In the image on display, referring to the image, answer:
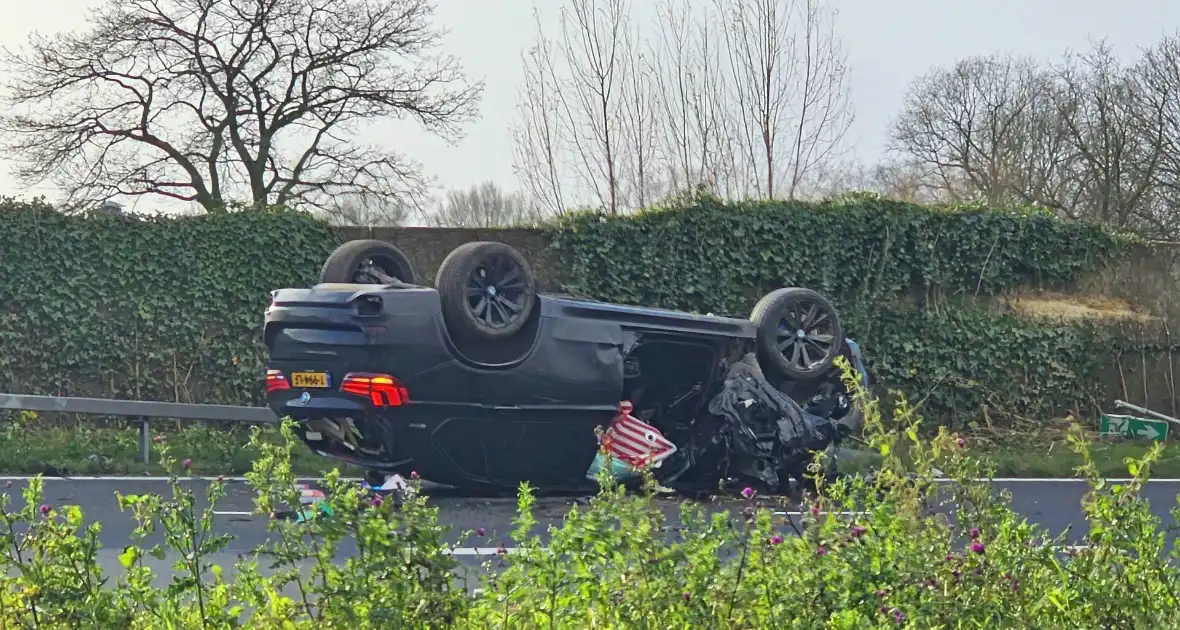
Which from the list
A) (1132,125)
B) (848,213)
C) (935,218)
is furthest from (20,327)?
(1132,125)

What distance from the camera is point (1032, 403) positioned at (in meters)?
15.2

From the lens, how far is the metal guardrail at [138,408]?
11359mm

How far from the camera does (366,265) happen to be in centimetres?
894

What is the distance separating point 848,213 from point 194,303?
25.8 feet

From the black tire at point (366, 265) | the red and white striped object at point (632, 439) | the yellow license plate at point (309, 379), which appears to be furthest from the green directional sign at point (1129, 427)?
the yellow license plate at point (309, 379)

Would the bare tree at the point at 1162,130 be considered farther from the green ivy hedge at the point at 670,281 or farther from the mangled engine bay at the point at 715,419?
the mangled engine bay at the point at 715,419

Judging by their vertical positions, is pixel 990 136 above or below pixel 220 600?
above

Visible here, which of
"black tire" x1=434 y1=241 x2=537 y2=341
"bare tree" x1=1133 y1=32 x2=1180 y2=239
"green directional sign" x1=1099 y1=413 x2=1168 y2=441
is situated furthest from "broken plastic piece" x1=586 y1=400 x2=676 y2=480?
"bare tree" x1=1133 y1=32 x2=1180 y2=239

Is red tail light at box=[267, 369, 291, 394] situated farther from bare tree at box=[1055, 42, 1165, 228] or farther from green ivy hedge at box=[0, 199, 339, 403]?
bare tree at box=[1055, 42, 1165, 228]

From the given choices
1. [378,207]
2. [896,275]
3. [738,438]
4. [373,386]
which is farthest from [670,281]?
[378,207]

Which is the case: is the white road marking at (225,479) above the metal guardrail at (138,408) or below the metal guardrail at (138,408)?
below

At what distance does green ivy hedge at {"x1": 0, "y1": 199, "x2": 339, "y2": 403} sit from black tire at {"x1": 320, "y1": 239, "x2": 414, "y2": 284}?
468cm

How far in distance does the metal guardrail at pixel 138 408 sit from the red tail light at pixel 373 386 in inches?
144

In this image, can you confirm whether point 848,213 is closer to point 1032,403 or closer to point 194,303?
point 1032,403
